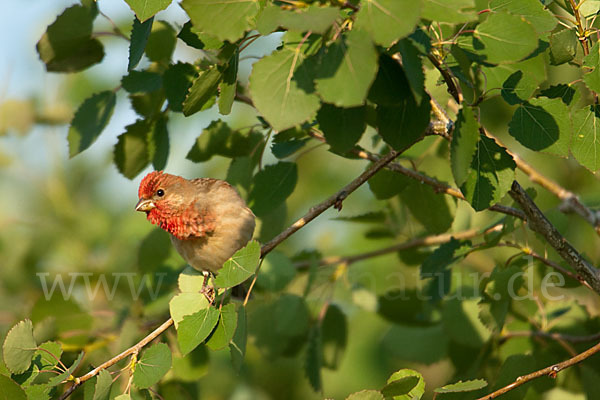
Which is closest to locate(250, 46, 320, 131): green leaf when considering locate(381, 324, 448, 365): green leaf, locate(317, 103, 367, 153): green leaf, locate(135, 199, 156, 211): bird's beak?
locate(317, 103, 367, 153): green leaf

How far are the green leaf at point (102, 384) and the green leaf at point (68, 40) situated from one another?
5.58 ft

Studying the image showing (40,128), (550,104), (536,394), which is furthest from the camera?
(40,128)

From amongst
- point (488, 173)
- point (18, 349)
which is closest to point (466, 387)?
point (488, 173)

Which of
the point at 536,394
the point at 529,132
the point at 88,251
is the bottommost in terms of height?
the point at 88,251

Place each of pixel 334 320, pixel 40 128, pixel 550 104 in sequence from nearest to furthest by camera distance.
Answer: pixel 550 104, pixel 334 320, pixel 40 128

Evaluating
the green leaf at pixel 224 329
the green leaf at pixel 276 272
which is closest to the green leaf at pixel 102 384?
the green leaf at pixel 224 329

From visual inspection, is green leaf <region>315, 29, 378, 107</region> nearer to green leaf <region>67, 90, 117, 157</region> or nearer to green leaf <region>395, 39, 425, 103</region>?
green leaf <region>395, 39, 425, 103</region>

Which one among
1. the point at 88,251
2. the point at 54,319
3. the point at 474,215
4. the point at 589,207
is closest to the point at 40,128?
the point at 88,251

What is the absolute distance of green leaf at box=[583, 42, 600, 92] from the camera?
7.91 feet

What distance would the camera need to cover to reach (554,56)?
2.37 m

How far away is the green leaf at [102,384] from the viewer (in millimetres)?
2451

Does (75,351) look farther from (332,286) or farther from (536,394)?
(536,394)

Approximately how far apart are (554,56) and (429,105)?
19.3 inches

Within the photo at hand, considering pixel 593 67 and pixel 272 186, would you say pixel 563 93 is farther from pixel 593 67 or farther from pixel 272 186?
pixel 272 186
